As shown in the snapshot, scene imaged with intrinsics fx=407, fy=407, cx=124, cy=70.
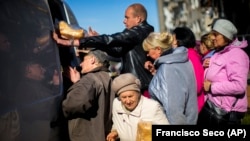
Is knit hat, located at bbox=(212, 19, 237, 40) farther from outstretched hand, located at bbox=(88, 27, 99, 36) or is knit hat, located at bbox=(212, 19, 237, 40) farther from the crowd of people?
outstretched hand, located at bbox=(88, 27, 99, 36)

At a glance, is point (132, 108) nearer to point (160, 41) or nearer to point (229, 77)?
point (160, 41)

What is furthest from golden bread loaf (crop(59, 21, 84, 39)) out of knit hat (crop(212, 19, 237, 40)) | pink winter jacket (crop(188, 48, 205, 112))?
knit hat (crop(212, 19, 237, 40))

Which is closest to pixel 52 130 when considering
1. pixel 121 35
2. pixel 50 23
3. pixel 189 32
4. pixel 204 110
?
pixel 50 23

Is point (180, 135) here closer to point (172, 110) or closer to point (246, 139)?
point (172, 110)

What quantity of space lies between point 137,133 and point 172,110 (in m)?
0.44

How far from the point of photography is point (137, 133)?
316 cm

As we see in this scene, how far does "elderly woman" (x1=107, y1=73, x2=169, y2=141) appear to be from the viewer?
10.7ft

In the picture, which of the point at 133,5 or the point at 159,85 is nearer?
the point at 159,85

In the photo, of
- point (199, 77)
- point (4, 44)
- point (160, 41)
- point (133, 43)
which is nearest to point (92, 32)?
point (133, 43)

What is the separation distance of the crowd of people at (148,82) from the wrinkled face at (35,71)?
365 millimetres

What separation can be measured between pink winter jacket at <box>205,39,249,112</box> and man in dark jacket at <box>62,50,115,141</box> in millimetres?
1077

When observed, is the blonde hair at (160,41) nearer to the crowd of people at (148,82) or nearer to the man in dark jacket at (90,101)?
the crowd of people at (148,82)

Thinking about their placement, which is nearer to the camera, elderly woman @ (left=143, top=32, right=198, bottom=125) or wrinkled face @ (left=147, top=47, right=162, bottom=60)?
elderly woman @ (left=143, top=32, right=198, bottom=125)

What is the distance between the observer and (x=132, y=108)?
329 centimetres
